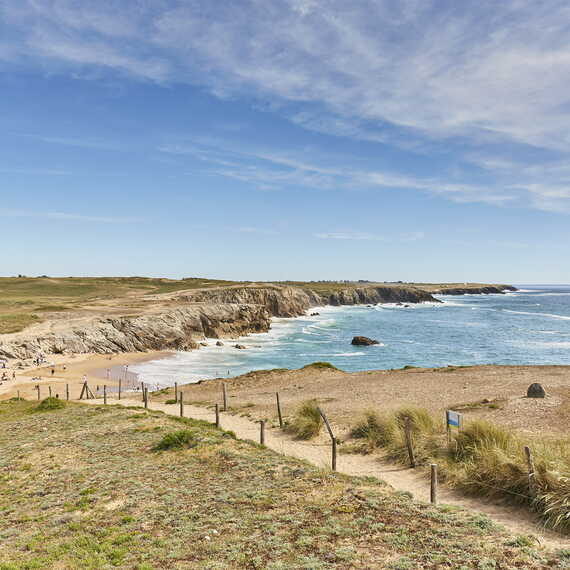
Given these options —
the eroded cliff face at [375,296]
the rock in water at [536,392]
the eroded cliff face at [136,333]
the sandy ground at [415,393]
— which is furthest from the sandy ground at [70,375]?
the eroded cliff face at [375,296]

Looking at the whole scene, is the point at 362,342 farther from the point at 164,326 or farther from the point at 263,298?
the point at 263,298

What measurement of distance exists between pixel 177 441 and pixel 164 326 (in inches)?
2151

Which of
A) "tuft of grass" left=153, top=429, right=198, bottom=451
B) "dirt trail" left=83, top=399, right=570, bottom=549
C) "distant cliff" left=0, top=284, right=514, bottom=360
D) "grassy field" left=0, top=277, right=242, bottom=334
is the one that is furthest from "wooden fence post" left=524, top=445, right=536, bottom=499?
"grassy field" left=0, top=277, right=242, bottom=334

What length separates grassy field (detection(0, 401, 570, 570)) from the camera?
29.0ft

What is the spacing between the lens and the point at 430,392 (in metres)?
30.3

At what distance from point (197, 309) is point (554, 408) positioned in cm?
6596

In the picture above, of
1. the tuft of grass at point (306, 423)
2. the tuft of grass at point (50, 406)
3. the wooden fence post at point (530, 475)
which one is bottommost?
the tuft of grass at point (50, 406)

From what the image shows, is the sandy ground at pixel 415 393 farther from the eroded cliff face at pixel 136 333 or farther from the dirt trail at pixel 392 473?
the eroded cliff face at pixel 136 333

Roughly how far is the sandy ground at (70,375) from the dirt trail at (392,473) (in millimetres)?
20049

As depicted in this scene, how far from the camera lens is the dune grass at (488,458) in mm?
10758

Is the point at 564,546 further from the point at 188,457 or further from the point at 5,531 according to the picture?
the point at 5,531

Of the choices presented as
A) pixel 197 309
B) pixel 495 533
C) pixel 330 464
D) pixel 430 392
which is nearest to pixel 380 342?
pixel 197 309

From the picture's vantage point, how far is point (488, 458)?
42.9 ft

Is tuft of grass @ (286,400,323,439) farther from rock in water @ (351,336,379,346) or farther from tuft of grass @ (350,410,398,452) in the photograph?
rock in water @ (351,336,379,346)
